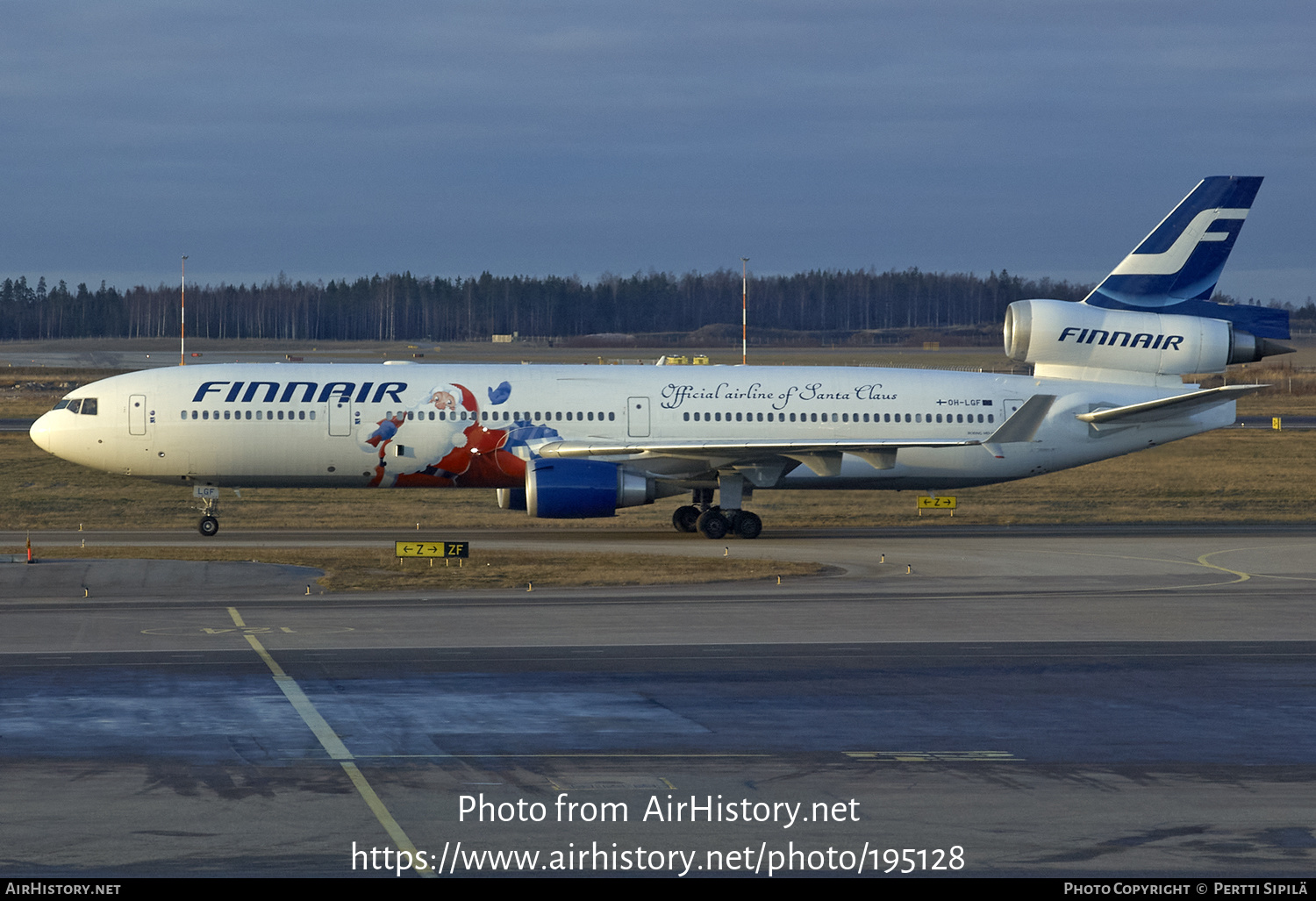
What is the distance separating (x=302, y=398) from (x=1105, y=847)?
30.7 metres

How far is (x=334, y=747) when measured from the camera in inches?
650

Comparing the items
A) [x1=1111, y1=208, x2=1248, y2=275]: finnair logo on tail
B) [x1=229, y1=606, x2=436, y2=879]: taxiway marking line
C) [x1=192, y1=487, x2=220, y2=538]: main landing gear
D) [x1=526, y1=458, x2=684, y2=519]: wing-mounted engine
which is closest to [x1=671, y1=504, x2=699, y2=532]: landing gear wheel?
[x1=526, y1=458, x2=684, y2=519]: wing-mounted engine

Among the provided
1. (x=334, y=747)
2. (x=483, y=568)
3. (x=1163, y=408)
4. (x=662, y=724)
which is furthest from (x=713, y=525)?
(x=334, y=747)

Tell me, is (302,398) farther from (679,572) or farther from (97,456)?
(679,572)

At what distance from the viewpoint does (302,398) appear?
3953 centimetres

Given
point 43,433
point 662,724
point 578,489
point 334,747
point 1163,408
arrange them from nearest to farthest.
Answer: point 334,747 < point 662,724 < point 578,489 < point 43,433 < point 1163,408

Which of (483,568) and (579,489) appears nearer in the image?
(483,568)

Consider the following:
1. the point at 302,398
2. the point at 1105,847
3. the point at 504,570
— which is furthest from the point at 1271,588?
the point at 302,398

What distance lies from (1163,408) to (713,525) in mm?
13438

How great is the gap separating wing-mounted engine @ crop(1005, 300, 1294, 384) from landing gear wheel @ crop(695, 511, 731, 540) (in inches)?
409

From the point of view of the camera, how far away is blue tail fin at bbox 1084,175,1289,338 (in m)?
41.4

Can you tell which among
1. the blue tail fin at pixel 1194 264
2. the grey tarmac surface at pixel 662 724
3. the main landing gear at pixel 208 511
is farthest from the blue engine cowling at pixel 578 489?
the blue tail fin at pixel 1194 264

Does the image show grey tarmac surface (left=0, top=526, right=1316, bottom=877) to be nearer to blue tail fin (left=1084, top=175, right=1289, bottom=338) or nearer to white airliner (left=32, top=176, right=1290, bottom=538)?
white airliner (left=32, top=176, right=1290, bottom=538)

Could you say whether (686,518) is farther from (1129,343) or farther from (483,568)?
(1129,343)
